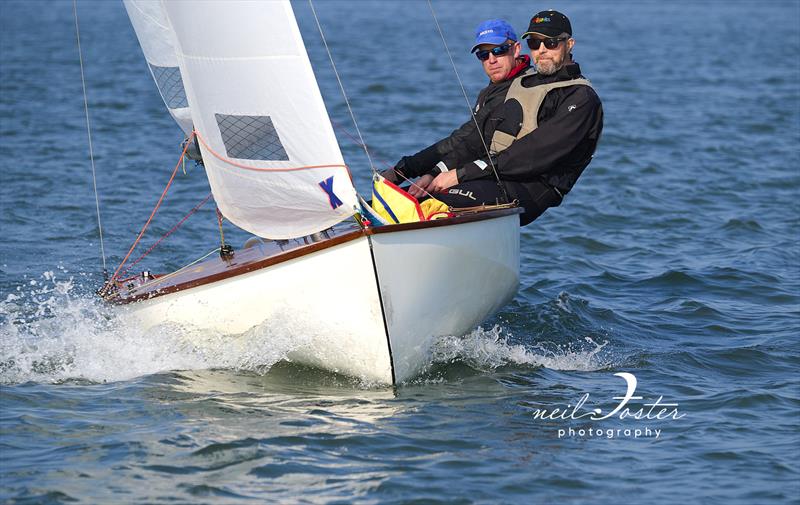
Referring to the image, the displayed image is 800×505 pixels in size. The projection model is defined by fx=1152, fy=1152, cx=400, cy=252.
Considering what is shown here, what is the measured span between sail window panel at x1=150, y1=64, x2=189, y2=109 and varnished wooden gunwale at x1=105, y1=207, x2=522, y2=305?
1.15m

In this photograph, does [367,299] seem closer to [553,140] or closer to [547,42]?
Result: [553,140]

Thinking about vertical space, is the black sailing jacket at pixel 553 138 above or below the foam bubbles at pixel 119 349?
above

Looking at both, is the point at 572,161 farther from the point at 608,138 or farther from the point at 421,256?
the point at 608,138

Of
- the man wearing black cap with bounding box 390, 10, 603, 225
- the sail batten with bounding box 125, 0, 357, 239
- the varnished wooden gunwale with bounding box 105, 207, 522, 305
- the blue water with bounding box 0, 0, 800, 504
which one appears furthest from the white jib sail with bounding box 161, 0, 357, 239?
the man wearing black cap with bounding box 390, 10, 603, 225

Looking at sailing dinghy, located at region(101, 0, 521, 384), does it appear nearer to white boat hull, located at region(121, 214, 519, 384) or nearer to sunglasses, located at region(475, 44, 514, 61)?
white boat hull, located at region(121, 214, 519, 384)

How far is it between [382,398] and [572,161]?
1935mm

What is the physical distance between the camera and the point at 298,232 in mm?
5734

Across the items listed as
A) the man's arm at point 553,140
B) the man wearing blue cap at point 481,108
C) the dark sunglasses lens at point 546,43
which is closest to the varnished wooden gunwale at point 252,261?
the man's arm at point 553,140

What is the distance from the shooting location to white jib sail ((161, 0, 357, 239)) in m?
5.58

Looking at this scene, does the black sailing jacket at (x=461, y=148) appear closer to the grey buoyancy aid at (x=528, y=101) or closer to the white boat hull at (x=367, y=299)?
the grey buoyancy aid at (x=528, y=101)

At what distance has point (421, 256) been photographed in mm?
5617

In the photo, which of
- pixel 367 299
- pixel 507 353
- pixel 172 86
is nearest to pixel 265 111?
pixel 367 299

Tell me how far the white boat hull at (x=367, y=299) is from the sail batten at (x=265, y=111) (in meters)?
0.25

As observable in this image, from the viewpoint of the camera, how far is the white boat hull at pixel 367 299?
5.53m
